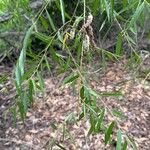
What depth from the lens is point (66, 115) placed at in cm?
415

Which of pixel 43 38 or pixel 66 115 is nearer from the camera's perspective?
pixel 43 38

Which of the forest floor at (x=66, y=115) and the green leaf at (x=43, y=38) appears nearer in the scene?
the green leaf at (x=43, y=38)

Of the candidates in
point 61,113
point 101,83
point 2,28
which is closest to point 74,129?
point 61,113

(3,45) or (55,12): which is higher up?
(55,12)

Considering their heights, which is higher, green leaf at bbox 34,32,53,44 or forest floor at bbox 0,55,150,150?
green leaf at bbox 34,32,53,44

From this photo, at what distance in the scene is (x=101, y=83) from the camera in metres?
4.83

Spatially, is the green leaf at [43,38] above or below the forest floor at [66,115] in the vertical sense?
above

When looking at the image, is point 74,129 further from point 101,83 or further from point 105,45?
point 105,45

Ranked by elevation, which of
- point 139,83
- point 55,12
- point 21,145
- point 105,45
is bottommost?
point 21,145

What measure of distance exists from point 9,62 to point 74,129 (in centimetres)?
161

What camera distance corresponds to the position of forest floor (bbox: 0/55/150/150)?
375cm

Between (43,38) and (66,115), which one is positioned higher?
(43,38)

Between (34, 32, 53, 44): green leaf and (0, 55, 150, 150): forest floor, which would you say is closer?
(34, 32, 53, 44): green leaf

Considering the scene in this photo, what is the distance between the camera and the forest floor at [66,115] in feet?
12.3
